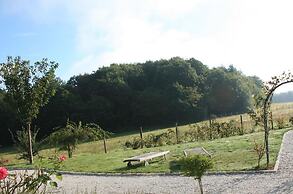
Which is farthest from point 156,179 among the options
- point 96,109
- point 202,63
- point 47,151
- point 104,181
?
point 202,63

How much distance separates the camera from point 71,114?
178 ft

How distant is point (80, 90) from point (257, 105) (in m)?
46.3

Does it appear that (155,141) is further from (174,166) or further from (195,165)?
(195,165)

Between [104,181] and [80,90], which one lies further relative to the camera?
[80,90]

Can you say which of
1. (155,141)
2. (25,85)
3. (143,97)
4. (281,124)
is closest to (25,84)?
(25,85)

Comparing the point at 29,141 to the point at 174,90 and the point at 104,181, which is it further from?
the point at 174,90

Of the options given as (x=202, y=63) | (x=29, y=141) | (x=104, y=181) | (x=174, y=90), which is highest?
(x=202, y=63)

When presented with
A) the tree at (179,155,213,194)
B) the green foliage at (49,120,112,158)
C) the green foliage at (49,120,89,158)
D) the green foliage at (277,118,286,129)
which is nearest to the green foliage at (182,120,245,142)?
the green foliage at (277,118,286,129)

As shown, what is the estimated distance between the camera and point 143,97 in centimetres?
5669

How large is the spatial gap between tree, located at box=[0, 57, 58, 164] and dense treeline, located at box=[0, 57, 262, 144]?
31112 millimetres

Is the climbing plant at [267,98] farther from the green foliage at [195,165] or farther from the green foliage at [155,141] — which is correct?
the green foliage at [155,141]

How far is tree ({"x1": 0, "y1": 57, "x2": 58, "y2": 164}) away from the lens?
67.6ft

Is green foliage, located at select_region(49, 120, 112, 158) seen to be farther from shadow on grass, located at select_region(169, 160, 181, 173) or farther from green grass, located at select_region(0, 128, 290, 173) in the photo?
shadow on grass, located at select_region(169, 160, 181, 173)

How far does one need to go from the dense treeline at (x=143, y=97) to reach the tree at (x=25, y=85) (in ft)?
102
